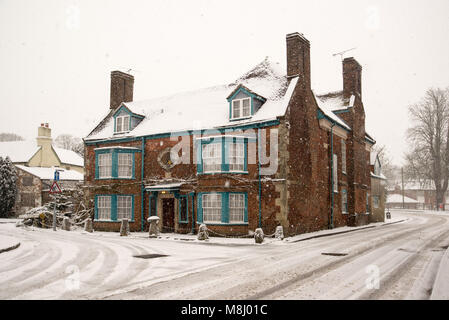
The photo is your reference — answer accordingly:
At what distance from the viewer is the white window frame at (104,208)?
2690 centimetres

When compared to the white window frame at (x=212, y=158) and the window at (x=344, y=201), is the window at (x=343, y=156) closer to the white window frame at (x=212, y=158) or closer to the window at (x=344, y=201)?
the window at (x=344, y=201)

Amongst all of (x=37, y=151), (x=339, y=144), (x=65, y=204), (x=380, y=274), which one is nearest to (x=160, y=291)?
(x=380, y=274)

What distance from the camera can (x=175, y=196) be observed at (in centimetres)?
2428

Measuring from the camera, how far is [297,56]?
23672 mm

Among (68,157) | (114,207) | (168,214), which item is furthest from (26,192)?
(168,214)

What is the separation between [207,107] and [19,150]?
37.5 metres

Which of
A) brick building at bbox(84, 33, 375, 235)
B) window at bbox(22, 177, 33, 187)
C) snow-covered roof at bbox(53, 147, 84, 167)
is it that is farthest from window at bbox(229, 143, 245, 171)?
snow-covered roof at bbox(53, 147, 84, 167)

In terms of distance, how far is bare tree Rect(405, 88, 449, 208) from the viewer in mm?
51406

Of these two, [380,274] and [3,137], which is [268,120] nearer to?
[380,274]

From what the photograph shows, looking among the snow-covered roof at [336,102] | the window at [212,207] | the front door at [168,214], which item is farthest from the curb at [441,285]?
the snow-covered roof at [336,102]

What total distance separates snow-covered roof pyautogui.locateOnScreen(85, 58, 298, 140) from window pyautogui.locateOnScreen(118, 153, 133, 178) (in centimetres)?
153

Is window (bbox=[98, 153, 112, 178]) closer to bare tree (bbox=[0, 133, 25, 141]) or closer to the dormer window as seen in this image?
the dormer window

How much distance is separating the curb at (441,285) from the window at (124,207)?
65.0 feet

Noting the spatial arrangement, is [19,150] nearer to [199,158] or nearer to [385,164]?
[199,158]
